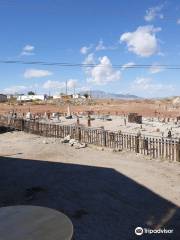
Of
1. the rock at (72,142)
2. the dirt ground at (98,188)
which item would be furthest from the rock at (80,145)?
the dirt ground at (98,188)

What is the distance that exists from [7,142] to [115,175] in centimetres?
1058

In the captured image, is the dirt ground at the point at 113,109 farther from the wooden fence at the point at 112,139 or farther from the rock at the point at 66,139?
the rock at the point at 66,139

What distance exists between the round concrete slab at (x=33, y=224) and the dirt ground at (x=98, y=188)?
2.68 m

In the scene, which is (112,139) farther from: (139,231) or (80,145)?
(139,231)

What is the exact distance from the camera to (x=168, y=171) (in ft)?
40.4

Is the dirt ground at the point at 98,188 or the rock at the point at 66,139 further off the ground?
the rock at the point at 66,139

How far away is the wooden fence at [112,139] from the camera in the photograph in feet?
47.4

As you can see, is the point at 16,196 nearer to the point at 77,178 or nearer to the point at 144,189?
→ the point at 77,178

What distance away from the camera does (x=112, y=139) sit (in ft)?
57.3

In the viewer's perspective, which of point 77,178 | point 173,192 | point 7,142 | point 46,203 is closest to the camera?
point 46,203

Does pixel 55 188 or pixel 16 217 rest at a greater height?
pixel 16 217

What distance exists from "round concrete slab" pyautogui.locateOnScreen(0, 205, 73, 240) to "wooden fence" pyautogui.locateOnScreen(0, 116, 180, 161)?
10.1 m

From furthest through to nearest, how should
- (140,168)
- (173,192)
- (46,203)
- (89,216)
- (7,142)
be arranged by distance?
1. (7,142)
2. (140,168)
3. (173,192)
4. (46,203)
5. (89,216)

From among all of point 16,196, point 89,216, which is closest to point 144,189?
point 89,216
